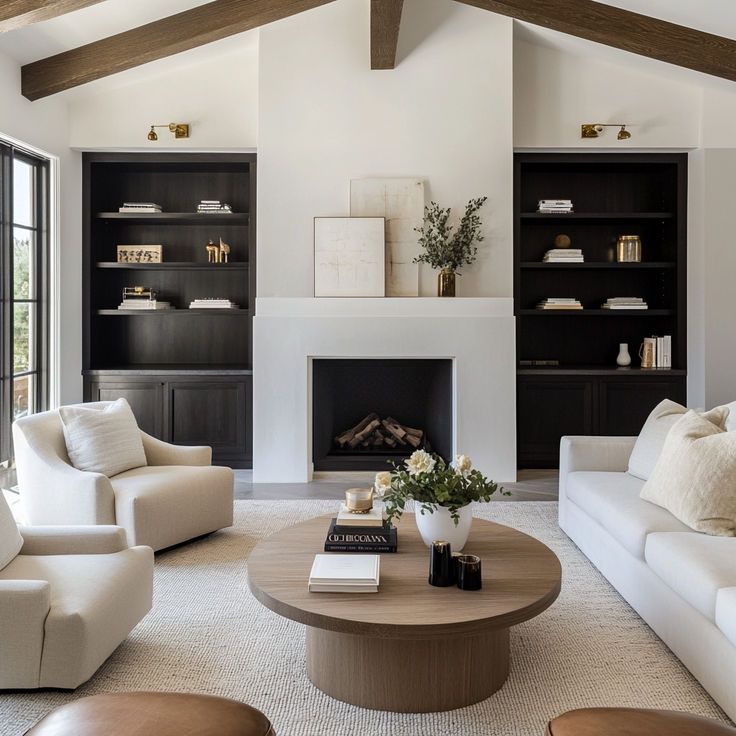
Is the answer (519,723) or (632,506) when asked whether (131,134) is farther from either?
(519,723)

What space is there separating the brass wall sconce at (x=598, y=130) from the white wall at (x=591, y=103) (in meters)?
0.04

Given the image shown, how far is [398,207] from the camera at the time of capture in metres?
5.78

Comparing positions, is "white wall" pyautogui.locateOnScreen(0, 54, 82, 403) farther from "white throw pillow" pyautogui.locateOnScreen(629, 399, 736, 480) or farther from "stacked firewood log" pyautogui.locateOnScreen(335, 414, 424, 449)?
"white throw pillow" pyautogui.locateOnScreen(629, 399, 736, 480)

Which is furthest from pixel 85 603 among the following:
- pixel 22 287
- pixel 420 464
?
pixel 22 287

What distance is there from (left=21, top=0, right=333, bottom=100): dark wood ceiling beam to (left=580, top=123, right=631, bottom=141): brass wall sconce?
2.21 m

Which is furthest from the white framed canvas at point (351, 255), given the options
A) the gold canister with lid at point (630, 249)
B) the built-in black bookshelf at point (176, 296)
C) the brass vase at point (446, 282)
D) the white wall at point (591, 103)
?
the gold canister with lid at point (630, 249)

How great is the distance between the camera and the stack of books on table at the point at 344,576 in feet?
8.07

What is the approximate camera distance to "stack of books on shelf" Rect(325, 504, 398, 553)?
2875mm

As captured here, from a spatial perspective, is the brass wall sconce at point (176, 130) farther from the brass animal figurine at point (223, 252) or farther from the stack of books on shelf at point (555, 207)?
the stack of books on shelf at point (555, 207)

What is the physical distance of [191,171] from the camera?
21.5 feet

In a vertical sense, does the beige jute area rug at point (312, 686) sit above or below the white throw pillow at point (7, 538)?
below

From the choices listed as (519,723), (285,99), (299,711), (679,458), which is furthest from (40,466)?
(285,99)

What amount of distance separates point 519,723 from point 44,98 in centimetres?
532

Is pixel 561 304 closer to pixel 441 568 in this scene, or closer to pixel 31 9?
pixel 441 568
